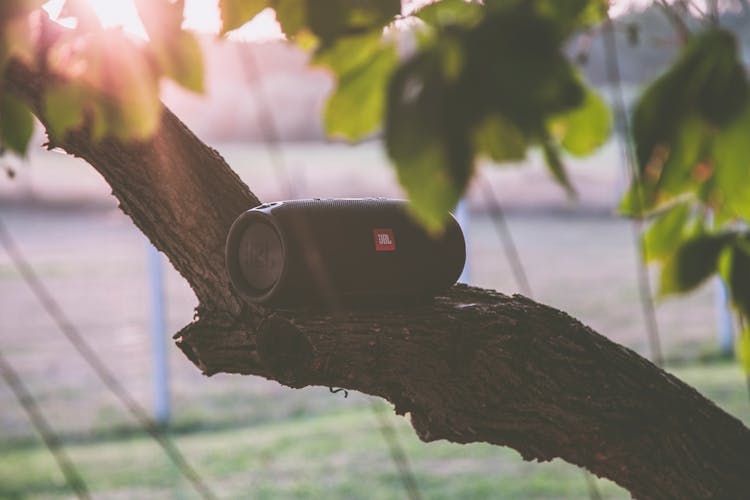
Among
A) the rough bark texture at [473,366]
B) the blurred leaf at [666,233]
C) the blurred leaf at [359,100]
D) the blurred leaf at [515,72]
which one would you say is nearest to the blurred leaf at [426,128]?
the blurred leaf at [515,72]

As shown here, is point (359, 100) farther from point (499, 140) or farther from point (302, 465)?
point (302, 465)

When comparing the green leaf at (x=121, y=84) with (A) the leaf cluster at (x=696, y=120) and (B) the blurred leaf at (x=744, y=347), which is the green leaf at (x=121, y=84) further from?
(B) the blurred leaf at (x=744, y=347)

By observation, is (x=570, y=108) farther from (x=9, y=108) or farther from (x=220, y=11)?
(x=9, y=108)

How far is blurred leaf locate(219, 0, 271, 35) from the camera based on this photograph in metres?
0.90

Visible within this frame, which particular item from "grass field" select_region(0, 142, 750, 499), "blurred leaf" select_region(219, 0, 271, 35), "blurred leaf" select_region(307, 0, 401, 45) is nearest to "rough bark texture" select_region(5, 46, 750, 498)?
"grass field" select_region(0, 142, 750, 499)

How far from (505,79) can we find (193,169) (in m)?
1.03

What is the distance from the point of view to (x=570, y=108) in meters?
0.56

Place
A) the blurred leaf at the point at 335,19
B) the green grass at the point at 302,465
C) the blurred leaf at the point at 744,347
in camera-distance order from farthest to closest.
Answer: the green grass at the point at 302,465
the blurred leaf at the point at 744,347
the blurred leaf at the point at 335,19

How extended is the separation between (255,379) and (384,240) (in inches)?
268

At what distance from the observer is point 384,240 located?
1.42 metres

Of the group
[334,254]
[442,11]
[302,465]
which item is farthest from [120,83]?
[302,465]

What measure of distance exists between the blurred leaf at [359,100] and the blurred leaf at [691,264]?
34 cm

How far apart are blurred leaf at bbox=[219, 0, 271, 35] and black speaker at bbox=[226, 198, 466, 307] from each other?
468mm

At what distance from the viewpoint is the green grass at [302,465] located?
4.87 metres
